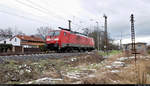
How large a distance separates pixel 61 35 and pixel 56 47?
1.52 metres

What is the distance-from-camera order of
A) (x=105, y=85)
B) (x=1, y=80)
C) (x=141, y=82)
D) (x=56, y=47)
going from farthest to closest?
(x=56, y=47)
(x=1, y=80)
(x=141, y=82)
(x=105, y=85)

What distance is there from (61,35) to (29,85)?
41.2 ft

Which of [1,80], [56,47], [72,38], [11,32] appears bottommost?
[1,80]

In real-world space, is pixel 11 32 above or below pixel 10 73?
above

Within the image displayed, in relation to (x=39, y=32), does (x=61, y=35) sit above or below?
below

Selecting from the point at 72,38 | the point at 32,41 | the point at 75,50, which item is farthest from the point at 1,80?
A: the point at 32,41

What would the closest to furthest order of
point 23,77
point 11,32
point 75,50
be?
point 23,77 → point 75,50 → point 11,32

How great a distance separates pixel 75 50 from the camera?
2056cm

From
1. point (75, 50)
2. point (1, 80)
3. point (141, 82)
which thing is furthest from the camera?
point (75, 50)

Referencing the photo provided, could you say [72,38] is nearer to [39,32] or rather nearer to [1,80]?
[1,80]

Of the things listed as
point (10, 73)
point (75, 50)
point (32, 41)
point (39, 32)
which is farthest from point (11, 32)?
point (10, 73)

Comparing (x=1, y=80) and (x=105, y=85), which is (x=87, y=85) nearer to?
(x=105, y=85)

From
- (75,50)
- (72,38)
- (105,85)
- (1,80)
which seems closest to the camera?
(105,85)

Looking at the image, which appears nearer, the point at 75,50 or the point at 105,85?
the point at 105,85
